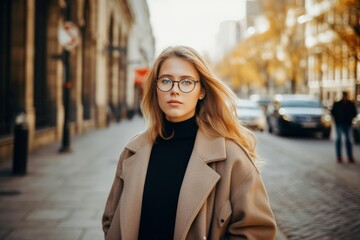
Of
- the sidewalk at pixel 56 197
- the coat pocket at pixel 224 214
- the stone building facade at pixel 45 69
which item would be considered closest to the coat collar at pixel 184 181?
the coat pocket at pixel 224 214

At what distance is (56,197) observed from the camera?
6.59 m

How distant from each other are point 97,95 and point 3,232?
58.9 feet

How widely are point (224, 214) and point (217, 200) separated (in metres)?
0.08

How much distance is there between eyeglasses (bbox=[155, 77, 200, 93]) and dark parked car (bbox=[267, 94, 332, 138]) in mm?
16585

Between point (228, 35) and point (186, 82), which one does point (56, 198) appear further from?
point (228, 35)

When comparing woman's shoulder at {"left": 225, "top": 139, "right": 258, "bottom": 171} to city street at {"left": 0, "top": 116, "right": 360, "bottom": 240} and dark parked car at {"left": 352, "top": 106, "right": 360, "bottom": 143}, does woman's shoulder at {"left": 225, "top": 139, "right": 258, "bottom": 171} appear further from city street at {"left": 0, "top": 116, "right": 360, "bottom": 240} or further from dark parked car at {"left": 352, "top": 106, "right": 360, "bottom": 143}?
dark parked car at {"left": 352, "top": 106, "right": 360, "bottom": 143}

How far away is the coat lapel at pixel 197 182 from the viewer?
6.74 ft

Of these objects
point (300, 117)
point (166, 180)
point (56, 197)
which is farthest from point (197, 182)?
point (300, 117)

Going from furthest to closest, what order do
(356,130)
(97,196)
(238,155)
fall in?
(356,130) < (97,196) < (238,155)

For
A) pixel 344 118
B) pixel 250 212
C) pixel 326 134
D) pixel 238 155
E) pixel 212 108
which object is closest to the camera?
pixel 250 212

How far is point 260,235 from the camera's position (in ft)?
6.69

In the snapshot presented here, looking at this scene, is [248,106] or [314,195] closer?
A: [314,195]

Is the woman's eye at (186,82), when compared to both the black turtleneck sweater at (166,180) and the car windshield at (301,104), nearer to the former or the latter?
the black turtleneck sweater at (166,180)

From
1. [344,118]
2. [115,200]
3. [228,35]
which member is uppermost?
[228,35]
